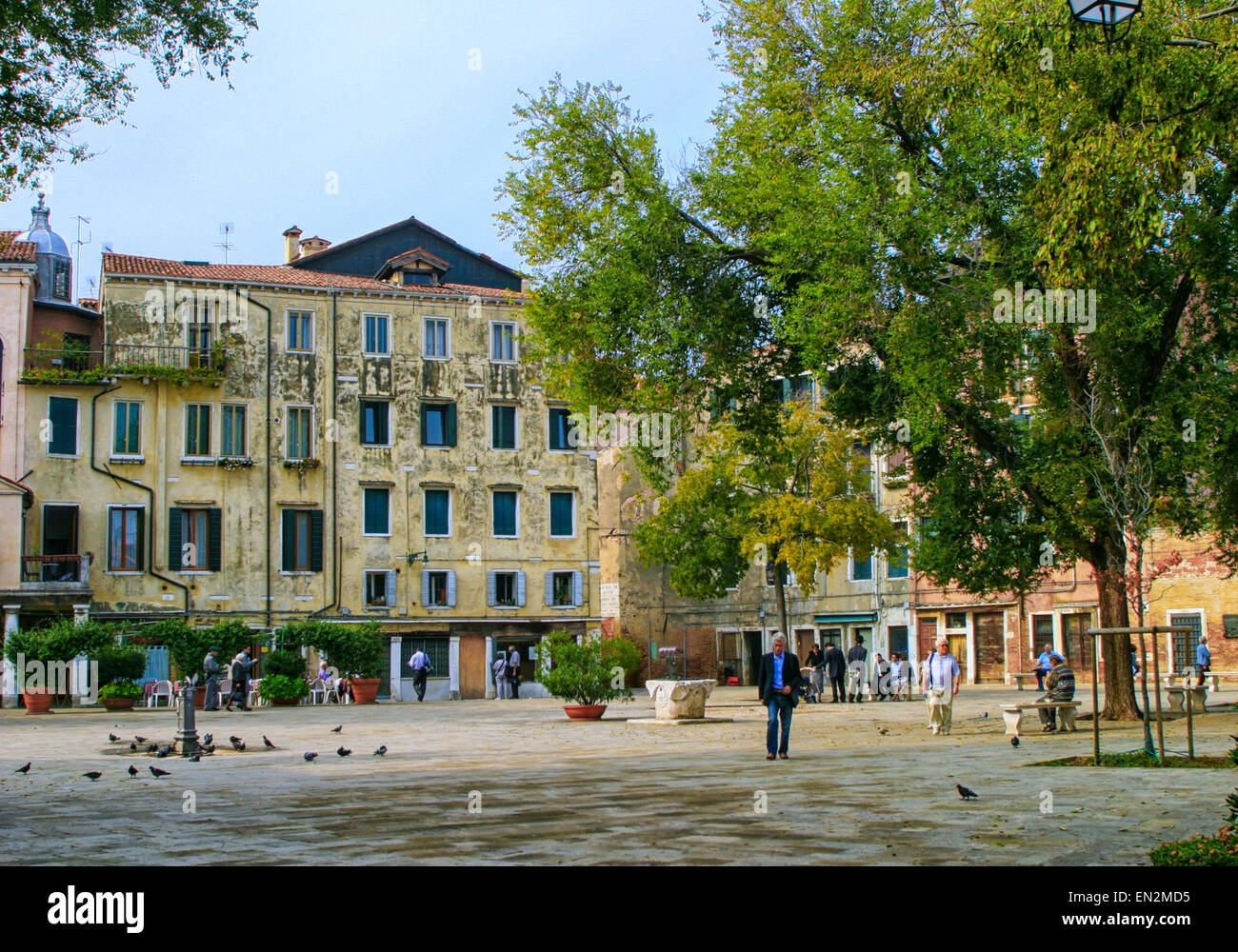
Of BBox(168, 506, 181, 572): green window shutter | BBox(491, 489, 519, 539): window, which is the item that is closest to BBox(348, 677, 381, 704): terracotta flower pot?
BBox(168, 506, 181, 572): green window shutter

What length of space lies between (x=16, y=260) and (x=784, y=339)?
31018mm

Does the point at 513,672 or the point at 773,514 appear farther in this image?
the point at 513,672

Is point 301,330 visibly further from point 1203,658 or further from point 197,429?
point 1203,658

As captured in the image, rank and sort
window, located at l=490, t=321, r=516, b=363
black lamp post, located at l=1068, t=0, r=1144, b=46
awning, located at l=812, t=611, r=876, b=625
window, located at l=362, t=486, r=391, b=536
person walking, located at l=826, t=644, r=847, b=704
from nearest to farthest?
black lamp post, located at l=1068, t=0, r=1144, b=46, person walking, located at l=826, t=644, r=847, b=704, window, located at l=362, t=486, r=391, b=536, window, located at l=490, t=321, r=516, b=363, awning, located at l=812, t=611, r=876, b=625

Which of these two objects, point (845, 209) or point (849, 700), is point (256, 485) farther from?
point (845, 209)

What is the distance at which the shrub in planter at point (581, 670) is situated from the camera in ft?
89.7

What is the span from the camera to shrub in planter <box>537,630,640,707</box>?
27.3 m

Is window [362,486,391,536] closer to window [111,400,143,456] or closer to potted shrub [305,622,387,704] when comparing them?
potted shrub [305,622,387,704]

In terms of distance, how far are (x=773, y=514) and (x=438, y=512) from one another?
15488 mm

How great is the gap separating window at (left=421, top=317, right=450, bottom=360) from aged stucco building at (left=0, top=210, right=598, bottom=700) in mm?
50

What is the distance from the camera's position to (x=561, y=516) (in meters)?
48.9

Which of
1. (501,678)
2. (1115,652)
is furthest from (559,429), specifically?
(1115,652)

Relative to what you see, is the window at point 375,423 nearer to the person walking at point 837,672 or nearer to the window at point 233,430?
the window at point 233,430
